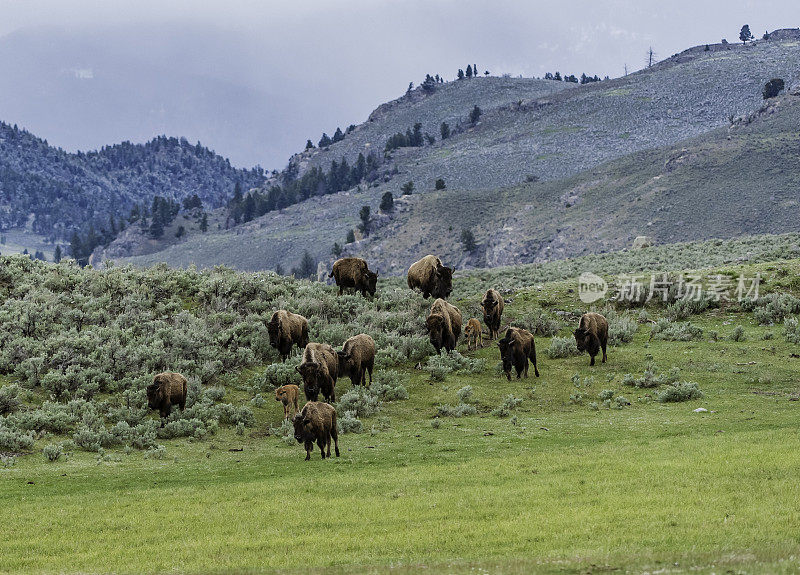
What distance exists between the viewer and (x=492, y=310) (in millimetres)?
28250

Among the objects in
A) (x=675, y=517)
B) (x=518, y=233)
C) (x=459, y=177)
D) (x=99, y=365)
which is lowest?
(x=675, y=517)

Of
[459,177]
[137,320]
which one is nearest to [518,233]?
[459,177]

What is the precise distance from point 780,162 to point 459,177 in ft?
257

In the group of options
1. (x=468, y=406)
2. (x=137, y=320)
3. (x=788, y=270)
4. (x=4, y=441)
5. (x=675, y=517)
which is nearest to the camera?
(x=675, y=517)

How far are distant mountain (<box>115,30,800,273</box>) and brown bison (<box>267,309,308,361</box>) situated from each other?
3364 inches

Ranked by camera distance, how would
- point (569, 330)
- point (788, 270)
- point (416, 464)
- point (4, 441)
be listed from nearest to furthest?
point (416, 464) < point (4, 441) < point (569, 330) < point (788, 270)

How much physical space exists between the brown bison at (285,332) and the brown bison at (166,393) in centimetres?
530

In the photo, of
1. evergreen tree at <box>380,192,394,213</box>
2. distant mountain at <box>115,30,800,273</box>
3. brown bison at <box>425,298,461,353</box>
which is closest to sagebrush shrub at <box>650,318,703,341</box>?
brown bison at <box>425,298,461,353</box>

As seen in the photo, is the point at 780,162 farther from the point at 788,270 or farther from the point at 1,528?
the point at 1,528

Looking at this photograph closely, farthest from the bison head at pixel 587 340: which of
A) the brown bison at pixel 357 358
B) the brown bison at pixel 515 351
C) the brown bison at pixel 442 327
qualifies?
the brown bison at pixel 357 358

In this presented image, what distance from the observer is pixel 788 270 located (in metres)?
33.3

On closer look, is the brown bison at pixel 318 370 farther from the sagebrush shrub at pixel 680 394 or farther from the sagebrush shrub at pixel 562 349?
the sagebrush shrub at pixel 680 394

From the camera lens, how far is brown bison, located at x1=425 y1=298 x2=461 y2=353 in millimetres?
25797

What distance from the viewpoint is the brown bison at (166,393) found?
19.5 metres
